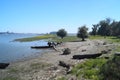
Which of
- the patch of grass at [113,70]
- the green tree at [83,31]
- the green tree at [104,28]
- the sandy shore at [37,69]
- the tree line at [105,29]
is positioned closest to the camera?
the patch of grass at [113,70]

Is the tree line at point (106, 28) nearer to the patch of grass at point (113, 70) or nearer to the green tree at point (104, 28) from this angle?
the green tree at point (104, 28)

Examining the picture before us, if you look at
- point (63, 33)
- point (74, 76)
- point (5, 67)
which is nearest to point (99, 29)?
point (63, 33)

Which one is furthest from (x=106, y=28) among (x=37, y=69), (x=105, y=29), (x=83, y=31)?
(x=37, y=69)

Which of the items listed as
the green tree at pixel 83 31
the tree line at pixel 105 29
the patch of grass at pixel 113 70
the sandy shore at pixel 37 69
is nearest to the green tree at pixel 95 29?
the tree line at pixel 105 29

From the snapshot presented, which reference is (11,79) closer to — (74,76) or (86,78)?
(74,76)

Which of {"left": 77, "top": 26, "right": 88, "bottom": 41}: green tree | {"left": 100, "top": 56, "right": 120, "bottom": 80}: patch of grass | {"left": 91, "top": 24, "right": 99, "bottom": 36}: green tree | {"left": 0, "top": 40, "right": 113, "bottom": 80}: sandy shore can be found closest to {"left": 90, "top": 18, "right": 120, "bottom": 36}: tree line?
{"left": 91, "top": 24, "right": 99, "bottom": 36}: green tree

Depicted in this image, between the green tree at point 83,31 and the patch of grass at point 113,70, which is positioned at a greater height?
the green tree at point 83,31

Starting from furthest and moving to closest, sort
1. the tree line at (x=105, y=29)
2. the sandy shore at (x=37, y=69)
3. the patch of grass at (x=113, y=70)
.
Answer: the tree line at (x=105, y=29), the sandy shore at (x=37, y=69), the patch of grass at (x=113, y=70)

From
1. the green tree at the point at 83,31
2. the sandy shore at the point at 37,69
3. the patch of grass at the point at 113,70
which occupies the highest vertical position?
the green tree at the point at 83,31

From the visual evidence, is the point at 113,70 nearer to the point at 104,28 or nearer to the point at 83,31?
the point at 83,31

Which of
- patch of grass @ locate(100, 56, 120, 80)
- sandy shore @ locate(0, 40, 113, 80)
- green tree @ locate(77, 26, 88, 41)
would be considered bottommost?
sandy shore @ locate(0, 40, 113, 80)

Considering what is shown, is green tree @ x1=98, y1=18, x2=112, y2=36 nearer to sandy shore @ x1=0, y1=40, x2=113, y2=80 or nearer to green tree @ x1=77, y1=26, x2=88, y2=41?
green tree @ x1=77, y1=26, x2=88, y2=41

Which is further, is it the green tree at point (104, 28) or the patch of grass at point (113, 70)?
the green tree at point (104, 28)

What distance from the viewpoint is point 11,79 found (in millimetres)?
28484
